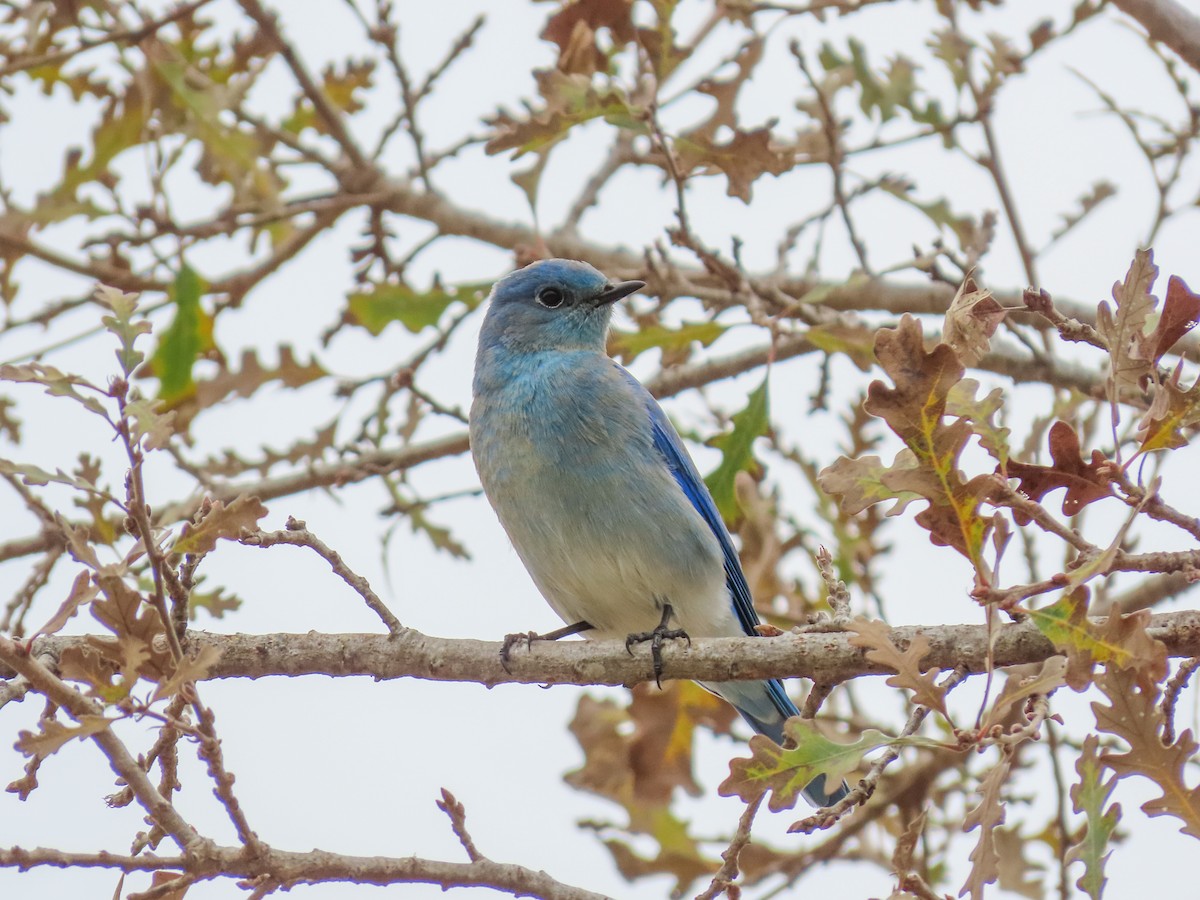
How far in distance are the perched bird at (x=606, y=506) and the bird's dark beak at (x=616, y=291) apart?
0.01 m

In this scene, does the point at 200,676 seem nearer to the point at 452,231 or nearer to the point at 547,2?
the point at 547,2

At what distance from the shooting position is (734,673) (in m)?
3.85

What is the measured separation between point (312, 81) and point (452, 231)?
997 millimetres

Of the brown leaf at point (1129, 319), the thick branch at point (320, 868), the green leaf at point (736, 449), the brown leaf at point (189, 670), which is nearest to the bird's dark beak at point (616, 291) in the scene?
the green leaf at point (736, 449)

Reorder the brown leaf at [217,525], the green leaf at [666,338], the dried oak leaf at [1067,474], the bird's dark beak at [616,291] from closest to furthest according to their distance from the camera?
the dried oak leaf at [1067,474] → the brown leaf at [217,525] → the green leaf at [666,338] → the bird's dark beak at [616,291]

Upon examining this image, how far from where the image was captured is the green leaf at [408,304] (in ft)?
20.0

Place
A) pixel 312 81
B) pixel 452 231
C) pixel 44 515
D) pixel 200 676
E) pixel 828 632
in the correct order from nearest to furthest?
1. pixel 200 676
2. pixel 828 632
3. pixel 44 515
4. pixel 312 81
5. pixel 452 231

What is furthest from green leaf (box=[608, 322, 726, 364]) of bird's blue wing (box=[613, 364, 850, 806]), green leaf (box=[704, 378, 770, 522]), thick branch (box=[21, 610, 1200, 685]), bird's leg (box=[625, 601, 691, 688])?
thick branch (box=[21, 610, 1200, 685])

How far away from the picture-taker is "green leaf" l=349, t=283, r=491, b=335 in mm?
6090

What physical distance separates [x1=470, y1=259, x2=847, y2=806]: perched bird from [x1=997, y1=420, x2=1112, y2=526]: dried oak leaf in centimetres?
250

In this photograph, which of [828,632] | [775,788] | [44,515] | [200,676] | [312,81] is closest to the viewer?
[200,676]

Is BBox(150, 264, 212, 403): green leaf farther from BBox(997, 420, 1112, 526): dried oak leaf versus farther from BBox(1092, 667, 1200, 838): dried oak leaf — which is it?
BBox(1092, 667, 1200, 838): dried oak leaf

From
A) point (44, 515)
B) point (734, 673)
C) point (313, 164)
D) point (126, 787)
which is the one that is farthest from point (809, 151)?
point (126, 787)

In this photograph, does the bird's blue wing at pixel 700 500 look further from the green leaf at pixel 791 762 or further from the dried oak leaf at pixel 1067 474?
the dried oak leaf at pixel 1067 474
